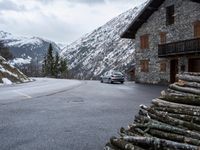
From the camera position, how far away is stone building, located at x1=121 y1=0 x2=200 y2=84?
35.6m

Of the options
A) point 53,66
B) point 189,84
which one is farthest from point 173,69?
point 53,66

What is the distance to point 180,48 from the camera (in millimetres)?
35750

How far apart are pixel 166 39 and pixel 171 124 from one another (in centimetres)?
3557

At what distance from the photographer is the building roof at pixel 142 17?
40.9 metres

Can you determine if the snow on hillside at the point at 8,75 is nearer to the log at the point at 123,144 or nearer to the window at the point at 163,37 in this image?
the window at the point at 163,37

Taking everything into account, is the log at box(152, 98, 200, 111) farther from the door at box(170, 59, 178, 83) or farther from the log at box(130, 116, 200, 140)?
the door at box(170, 59, 178, 83)

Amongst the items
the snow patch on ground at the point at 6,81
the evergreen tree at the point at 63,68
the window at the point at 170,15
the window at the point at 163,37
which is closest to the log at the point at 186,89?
the snow patch on ground at the point at 6,81

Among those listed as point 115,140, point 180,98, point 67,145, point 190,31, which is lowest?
point 67,145

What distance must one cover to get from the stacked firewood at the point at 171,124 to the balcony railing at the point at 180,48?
92.5 feet

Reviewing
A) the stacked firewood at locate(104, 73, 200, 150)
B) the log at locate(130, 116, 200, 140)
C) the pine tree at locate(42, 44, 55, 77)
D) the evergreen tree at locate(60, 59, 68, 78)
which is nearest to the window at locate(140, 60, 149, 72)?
the stacked firewood at locate(104, 73, 200, 150)

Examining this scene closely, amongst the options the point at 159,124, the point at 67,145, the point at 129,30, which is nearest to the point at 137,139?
the point at 159,124

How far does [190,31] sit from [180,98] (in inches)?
1250

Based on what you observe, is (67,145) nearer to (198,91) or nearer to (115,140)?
(115,140)

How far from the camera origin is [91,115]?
12.8 m
